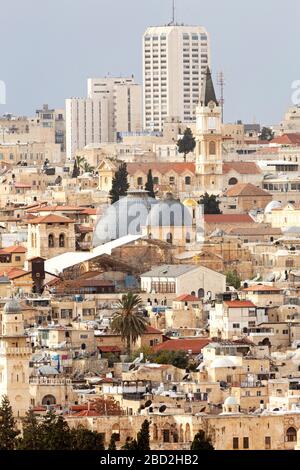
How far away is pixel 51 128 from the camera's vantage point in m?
187

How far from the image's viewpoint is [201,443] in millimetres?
64438

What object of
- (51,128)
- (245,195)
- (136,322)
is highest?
(51,128)

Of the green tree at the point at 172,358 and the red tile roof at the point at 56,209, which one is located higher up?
the red tile roof at the point at 56,209

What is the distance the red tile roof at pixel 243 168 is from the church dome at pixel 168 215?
23.7 metres

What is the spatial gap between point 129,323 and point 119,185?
3522 cm

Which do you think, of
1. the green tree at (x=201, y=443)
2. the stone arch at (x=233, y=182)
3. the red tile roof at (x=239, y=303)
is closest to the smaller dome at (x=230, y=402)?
the green tree at (x=201, y=443)

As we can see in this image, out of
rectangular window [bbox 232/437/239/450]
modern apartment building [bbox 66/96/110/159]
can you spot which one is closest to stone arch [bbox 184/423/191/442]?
rectangular window [bbox 232/437/239/450]

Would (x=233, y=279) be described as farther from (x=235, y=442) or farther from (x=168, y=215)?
(x=235, y=442)

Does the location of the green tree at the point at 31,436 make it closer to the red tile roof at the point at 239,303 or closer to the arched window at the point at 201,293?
the red tile roof at the point at 239,303

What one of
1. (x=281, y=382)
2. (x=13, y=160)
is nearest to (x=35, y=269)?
(x=281, y=382)

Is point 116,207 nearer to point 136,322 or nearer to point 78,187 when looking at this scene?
point 78,187

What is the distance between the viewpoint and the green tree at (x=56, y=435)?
63094 millimetres

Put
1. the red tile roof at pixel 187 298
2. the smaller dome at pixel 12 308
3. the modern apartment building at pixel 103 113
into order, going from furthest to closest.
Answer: the modern apartment building at pixel 103 113, the red tile roof at pixel 187 298, the smaller dome at pixel 12 308
